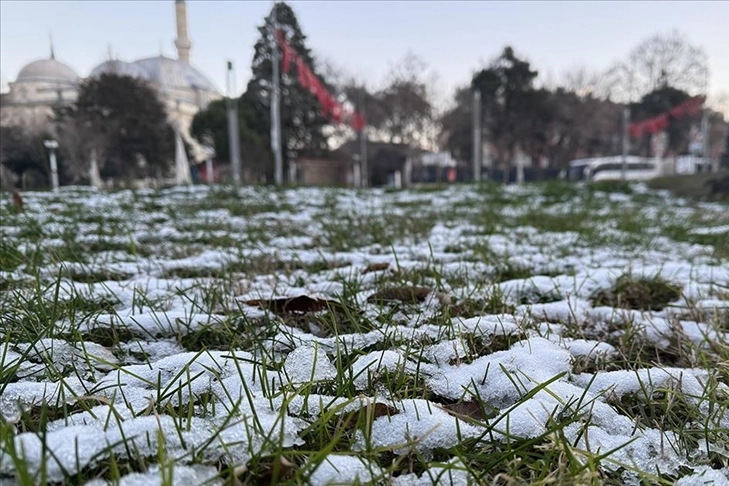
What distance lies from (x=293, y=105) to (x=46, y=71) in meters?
22.7

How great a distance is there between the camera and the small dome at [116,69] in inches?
414

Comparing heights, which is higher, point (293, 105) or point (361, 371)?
point (293, 105)

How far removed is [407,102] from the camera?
3095cm

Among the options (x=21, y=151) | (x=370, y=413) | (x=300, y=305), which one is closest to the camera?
(x=370, y=413)

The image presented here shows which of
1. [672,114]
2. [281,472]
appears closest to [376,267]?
[281,472]

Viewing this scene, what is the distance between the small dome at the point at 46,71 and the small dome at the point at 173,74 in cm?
570

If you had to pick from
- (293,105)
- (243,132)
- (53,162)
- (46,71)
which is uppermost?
(293,105)

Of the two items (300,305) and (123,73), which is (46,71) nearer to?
(123,73)

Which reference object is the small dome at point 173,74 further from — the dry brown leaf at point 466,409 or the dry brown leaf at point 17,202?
the dry brown leaf at point 466,409

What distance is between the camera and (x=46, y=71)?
6.14 m

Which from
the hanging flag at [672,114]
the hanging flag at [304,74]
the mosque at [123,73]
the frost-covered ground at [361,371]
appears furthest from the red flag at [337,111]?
the hanging flag at [672,114]

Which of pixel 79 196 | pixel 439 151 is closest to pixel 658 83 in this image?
pixel 439 151

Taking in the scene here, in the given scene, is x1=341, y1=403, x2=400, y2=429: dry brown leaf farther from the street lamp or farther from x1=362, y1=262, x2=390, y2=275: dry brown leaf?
the street lamp

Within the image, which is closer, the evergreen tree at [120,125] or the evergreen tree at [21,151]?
the evergreen tree at [21,151]
